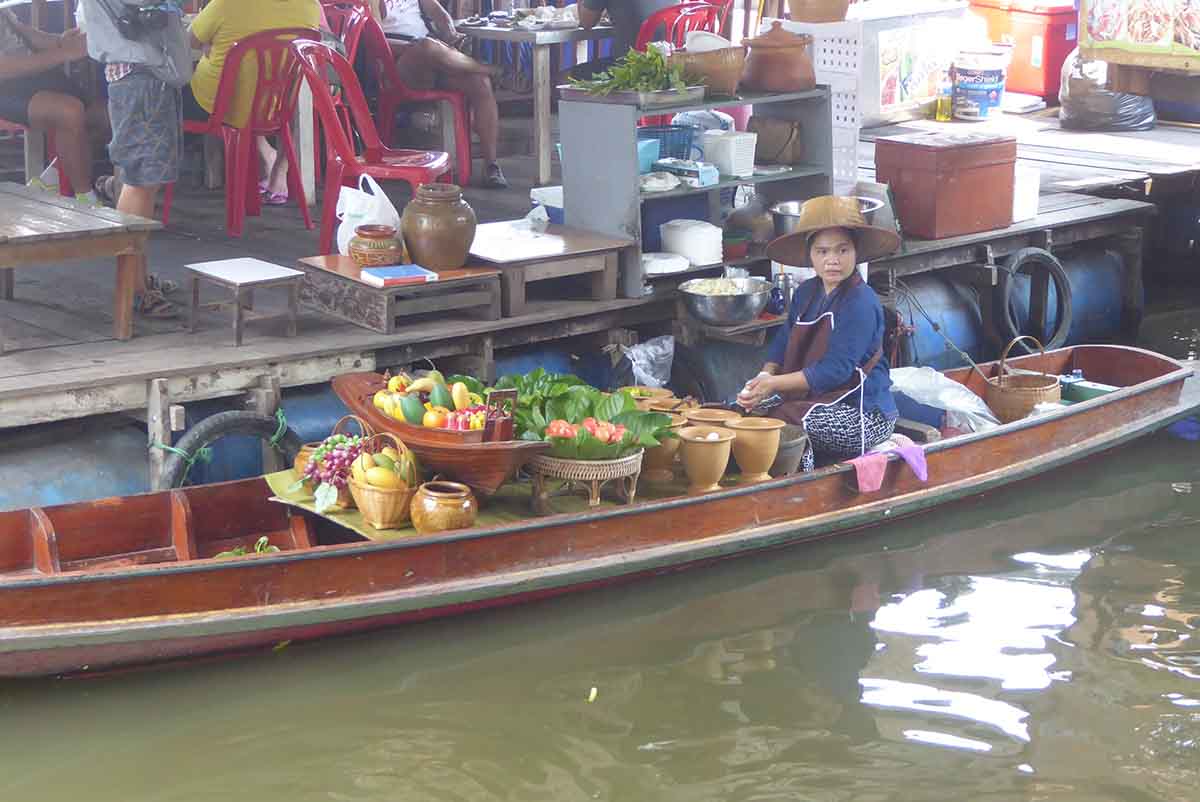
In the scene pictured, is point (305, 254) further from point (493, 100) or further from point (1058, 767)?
point (1058, 767)

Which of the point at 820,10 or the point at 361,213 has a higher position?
the point at 820,10

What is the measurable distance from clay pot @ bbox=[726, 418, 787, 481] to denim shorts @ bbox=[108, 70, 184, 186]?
296 centimetres

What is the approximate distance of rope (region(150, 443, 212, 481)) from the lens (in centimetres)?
629

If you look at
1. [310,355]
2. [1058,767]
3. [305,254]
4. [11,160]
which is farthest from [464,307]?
[11,160]

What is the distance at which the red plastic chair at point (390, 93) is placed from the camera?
9.95 metres

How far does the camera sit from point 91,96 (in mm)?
9430

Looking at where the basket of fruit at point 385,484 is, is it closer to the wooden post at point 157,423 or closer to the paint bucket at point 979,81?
the wooden post at point 157,423

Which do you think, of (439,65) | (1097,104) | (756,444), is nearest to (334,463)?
(756,444)

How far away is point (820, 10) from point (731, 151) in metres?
0.96

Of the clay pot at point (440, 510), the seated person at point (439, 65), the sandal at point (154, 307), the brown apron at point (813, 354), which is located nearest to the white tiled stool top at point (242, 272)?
the sandal at point (154, 307)

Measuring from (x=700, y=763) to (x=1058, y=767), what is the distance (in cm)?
114

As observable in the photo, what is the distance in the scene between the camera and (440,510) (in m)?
5.75

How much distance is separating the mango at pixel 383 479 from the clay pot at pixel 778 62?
3.28 m

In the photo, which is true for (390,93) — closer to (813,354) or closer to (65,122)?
(65,122)
